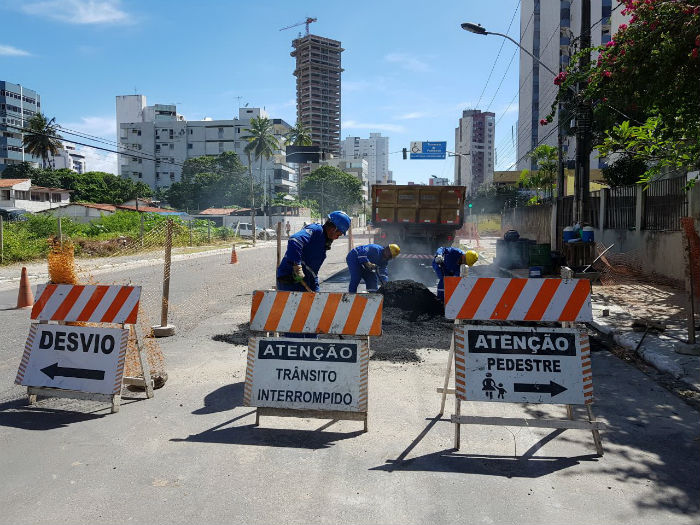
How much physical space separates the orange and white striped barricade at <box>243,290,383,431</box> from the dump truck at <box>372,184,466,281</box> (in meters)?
13.6

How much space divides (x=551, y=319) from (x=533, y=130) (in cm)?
9349

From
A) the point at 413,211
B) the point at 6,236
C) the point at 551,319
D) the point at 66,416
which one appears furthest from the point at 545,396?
the point at 6,236

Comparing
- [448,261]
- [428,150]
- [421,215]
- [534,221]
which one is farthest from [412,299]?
[428,150]

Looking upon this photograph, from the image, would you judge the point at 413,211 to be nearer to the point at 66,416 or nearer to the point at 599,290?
the point at 599,290

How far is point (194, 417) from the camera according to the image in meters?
4.72

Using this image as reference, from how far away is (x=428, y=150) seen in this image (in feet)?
150

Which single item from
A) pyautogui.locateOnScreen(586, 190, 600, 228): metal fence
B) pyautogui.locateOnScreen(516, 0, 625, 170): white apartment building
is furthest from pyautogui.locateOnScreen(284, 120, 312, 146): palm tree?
pyautogui.locateOnScreen(586, 190, 600, 228): metal fence

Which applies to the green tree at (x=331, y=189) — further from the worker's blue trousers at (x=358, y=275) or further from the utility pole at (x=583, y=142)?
the worker's blue trousers at (x=358, y=275)

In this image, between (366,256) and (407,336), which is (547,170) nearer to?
(366,256)

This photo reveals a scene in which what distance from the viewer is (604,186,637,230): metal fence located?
16625 millimetres

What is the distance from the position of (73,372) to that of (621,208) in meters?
16.9

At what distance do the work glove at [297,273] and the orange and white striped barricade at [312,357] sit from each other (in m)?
0.88

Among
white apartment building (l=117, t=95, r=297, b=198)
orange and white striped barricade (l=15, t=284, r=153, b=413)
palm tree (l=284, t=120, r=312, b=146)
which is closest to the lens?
orange and white striped barricade (l=15, t=284, r=153, b=413)

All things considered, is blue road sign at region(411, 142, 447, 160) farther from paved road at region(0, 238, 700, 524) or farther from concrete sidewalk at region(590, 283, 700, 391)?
paved road at region(0, 238, 700, 524)
